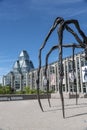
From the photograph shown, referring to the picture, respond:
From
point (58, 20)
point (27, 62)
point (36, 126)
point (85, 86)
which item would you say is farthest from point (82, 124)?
point (27, 62)

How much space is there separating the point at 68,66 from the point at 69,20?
61293 millimetres

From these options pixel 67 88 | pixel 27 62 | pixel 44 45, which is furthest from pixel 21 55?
pixel 44 45

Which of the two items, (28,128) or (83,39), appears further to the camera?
(83,39)

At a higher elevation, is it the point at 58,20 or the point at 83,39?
the point at 58,20

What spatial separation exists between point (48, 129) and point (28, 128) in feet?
2.03

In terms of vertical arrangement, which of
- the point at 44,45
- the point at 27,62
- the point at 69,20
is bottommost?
the point at 44,45

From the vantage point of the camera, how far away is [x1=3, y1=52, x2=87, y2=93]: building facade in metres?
29.5

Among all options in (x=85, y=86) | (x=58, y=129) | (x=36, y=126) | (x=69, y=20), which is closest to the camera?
(x=58, y=129)

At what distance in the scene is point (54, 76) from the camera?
30.1m

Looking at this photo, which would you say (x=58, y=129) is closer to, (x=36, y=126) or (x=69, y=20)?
(x=36, y=126)

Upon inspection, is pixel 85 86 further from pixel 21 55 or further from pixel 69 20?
pixel 21 55

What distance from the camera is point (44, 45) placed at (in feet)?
33.0

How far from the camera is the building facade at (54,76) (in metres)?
29.5

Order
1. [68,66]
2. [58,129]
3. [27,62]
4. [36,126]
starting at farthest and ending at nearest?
1. [27,62]
2. [68,66]
3. [36,126]
4. [58,129]
